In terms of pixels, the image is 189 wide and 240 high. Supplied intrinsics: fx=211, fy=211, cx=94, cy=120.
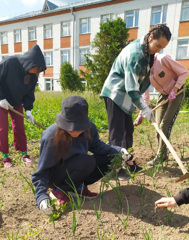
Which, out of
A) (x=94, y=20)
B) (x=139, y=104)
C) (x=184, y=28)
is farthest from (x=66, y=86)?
(x=139, y=104)

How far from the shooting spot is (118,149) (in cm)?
202

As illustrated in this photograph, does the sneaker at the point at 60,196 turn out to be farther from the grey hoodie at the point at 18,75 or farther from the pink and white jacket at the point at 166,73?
the pink and white jacket at the point at 166,73

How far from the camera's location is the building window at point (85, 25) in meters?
Answer: 15.7

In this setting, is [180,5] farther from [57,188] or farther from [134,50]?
[57,188]

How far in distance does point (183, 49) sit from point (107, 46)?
6.48m

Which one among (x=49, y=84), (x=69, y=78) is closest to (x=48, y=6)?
(x=49, y=84)

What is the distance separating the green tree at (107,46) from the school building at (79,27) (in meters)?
2.45

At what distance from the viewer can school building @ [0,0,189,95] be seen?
495 inches

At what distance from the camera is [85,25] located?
1587 centimetres

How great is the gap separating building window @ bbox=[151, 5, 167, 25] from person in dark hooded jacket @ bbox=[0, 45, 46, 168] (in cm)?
1245

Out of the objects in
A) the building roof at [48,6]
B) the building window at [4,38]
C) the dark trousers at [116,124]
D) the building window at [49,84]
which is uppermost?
the building roof at [48,6]

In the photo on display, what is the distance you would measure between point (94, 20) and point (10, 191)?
15.3 m

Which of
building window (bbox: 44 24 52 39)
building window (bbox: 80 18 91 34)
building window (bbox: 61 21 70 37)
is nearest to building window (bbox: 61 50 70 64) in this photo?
building window (bbox: 61 21 70 37)

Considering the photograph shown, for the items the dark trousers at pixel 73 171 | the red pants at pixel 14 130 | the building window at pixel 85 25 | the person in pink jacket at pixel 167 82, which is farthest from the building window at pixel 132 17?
the dark trousers at pixel 73 171
